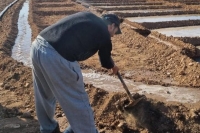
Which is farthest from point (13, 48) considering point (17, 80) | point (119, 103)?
point (119, 103)

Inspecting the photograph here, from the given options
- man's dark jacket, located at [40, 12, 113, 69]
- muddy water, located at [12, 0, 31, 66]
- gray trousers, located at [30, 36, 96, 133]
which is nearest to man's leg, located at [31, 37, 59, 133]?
gray trousers, located at [30, 36, 96, 133]

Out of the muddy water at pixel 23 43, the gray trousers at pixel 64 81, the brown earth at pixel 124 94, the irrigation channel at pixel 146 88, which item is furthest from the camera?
the muddy water at pixel 23 43

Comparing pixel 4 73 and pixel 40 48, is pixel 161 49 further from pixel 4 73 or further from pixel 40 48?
pixel 40 48

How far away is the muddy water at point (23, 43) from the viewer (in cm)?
745

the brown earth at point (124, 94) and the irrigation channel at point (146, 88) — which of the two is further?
the irrigation channel at point (146, 88)

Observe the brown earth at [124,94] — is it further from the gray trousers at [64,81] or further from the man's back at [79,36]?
the man's back at [79,36]

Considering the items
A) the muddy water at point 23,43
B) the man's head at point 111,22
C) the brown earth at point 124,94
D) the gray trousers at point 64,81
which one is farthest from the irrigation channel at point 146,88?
the man's head at point 111,22

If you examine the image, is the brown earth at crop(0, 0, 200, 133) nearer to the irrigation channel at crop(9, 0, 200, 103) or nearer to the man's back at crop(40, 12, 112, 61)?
the irrigation channel at crop(9, 0, 200, 103)

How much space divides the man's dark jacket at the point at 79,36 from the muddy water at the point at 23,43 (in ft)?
13.3

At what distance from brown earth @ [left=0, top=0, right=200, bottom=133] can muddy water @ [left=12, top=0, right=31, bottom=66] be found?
19 centimetres

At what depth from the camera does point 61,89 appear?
3.10 m

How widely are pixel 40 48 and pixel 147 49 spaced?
509 cm

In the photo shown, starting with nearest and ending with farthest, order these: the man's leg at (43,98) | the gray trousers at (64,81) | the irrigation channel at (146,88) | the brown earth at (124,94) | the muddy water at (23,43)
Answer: the gray trousers at (64,81) < the man's leg at (43,98) < the brown earth at (124,94) < the irrigation channel at (146,88) < the muddy water at (23,43)

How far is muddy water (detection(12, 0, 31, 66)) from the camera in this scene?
7.45m
